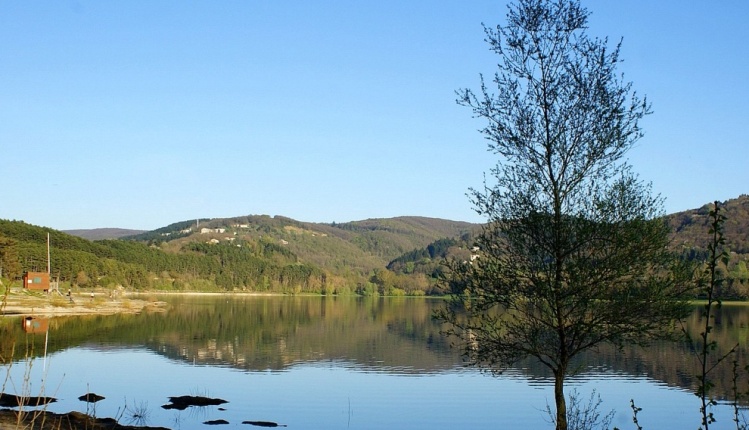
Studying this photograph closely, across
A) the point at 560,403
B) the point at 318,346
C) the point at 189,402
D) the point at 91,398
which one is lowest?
the point at 318,346

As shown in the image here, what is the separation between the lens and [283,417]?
3469 centimetres

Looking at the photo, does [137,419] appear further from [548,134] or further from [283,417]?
[548,134]

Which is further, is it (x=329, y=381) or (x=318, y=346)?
(x=318, y=346)

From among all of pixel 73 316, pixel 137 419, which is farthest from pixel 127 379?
pixel 73 316

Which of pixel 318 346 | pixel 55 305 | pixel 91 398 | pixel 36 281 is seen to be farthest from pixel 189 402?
pixel 36 281

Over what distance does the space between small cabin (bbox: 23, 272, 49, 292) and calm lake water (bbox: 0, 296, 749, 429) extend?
51.2 meters

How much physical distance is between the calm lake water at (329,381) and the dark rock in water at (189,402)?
667 millimetres


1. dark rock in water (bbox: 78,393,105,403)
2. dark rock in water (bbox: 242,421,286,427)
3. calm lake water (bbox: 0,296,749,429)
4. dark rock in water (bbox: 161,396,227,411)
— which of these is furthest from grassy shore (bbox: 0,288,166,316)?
dark rock in water (bbox: 242,421,286,427)

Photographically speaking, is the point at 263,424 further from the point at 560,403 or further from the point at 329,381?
the point at 329,381

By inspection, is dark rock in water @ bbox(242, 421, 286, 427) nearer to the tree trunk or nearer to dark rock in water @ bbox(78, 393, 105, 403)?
dark rock in water @ bbox(78, 393, 105, 403)

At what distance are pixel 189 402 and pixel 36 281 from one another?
104 m

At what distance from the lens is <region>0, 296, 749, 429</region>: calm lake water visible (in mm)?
35031

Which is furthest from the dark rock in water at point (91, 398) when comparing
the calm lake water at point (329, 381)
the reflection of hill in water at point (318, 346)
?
the reflection of hill in water at point (318, 346)

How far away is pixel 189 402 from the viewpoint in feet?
120
